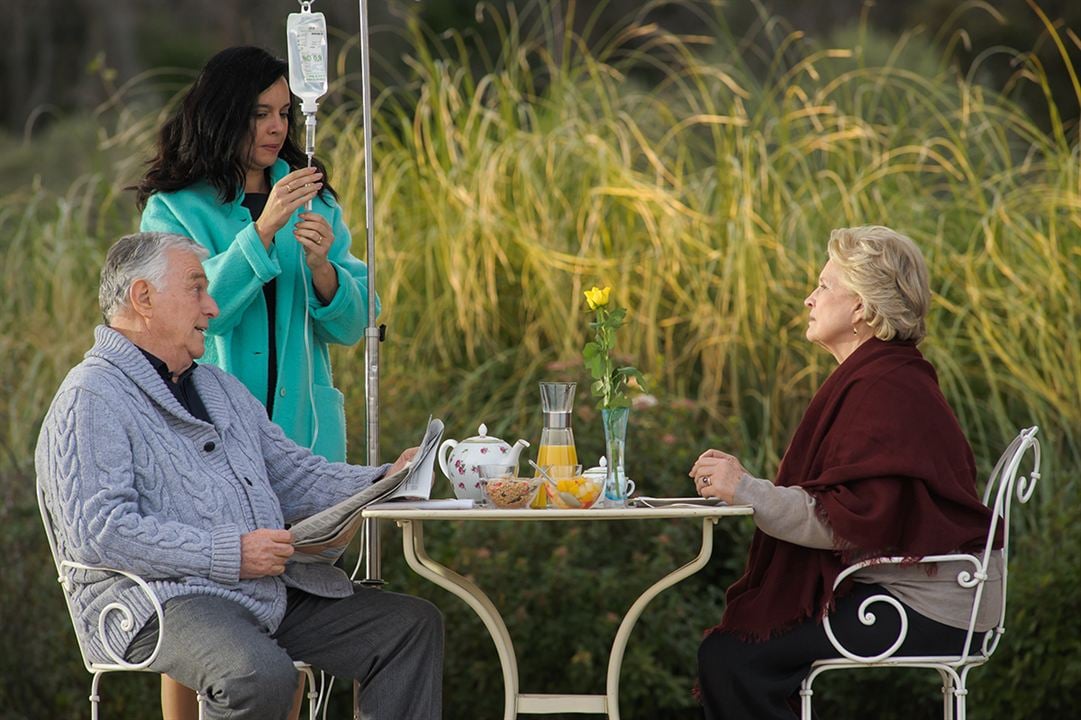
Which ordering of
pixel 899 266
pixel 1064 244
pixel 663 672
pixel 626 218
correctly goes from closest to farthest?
1. pixel 899 266
2. pixel 663 672
3. pixel 1064 244
4. pixel 626 218

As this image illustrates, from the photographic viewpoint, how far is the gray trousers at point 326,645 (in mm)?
2719

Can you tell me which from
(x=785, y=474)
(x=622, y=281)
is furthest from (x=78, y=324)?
(x=785, y=474)

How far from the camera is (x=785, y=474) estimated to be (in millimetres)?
3076

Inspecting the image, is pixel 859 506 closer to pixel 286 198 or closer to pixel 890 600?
pixel 890 600

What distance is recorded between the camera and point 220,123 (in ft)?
10.8

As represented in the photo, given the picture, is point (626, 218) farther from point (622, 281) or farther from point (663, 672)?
point (663, 672)

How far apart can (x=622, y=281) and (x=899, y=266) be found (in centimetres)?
215

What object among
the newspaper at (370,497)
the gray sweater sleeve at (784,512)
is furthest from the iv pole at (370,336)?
the gray sweater sleeve at (784,512)

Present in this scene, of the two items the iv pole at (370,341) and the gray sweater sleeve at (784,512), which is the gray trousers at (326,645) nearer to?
the iv pole at (370,341)

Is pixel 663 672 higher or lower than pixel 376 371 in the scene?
lower

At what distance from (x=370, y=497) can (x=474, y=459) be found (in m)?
0.23

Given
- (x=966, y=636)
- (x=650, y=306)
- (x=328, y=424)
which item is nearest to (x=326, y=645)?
(x=328, y=424)

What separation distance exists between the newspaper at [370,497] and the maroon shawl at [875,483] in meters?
0.66

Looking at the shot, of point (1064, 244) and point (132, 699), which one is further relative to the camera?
point (1064, 244)
